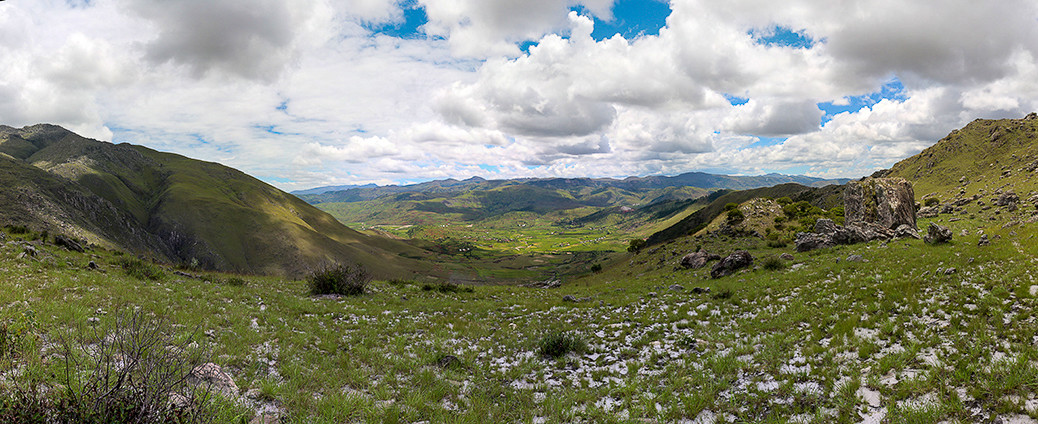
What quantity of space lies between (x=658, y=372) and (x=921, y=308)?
31.4 ft

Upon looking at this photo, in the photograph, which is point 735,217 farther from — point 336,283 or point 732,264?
point 336,283

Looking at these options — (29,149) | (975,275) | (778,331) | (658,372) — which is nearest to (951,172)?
(975,275)

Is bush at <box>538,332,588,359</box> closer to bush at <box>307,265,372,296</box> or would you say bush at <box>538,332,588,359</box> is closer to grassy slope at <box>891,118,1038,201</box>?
bush at <box>307,265,372,296</box>

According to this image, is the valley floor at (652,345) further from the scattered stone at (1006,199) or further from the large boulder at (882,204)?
the scattered stone at (1006,199)

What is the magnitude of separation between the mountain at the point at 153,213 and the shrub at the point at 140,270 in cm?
4169

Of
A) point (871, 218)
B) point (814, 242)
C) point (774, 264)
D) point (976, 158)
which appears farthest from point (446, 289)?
point (976, 158)

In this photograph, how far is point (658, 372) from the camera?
1093 cm

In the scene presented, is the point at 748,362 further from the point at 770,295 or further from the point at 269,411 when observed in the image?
the point at 269,411

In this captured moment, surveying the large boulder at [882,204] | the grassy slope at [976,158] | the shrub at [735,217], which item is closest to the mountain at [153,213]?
the shrub at [735,217]

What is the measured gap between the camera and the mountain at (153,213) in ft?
245

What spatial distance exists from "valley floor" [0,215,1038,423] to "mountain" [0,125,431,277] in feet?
187

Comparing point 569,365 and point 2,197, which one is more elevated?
point 2,197

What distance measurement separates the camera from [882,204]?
111 feet

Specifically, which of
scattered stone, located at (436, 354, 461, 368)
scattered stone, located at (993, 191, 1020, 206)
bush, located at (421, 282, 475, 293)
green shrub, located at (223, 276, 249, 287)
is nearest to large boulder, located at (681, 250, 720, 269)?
bush, located at (421, 282, 475, 293)
